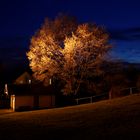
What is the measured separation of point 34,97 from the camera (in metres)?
58.4

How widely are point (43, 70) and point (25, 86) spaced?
36.1ft

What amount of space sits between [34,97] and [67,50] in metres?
12.1

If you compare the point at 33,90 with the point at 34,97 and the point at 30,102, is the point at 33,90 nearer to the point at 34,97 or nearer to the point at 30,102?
the point at 34,97

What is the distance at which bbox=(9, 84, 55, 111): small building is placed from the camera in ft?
189

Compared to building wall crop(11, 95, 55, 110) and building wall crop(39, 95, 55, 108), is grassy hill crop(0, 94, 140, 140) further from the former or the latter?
building wall crop(39, 95, 55, 108)

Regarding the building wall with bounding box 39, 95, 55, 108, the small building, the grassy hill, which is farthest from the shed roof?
the grassy hill

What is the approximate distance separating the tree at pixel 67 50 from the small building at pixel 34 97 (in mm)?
6711

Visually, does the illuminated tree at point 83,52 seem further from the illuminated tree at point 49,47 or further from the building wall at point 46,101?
the building wall at point 46,101

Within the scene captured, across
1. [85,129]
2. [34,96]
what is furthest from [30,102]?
[85,129]

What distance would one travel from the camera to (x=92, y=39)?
5094cm

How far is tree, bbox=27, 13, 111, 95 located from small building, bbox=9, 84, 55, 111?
6711 millimetres

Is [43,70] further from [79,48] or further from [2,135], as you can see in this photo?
[2,135]

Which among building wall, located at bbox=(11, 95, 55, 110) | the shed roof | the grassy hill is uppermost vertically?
the shed roof

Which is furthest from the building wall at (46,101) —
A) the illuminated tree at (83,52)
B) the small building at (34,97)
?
the illuminated tree at (83,52)
